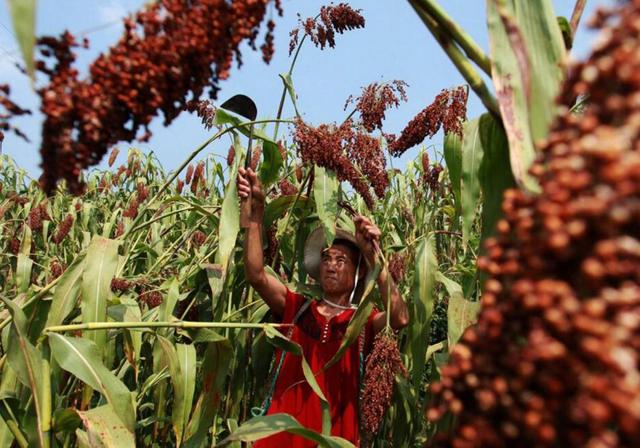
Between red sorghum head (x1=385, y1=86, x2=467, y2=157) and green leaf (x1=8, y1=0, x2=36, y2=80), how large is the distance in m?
2.54

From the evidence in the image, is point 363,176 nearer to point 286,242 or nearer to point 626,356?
point 286,242

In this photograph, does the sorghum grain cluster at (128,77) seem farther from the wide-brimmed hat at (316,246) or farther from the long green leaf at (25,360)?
the wide-brimmed hat at (316,246)

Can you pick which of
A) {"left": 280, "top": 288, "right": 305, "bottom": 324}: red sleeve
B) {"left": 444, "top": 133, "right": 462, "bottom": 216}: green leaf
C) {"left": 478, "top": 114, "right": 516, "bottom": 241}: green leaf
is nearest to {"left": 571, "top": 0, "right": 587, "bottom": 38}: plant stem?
{"left": 478, "top": 114, "right": 516, "bottom": 241}: green leaf

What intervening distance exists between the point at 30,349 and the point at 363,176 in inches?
52.3

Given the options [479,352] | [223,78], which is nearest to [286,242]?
[223,78]

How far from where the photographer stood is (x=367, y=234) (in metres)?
2.90

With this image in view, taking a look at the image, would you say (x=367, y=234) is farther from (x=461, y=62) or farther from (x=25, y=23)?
(x=25, y=23)

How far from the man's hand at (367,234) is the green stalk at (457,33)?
160 centimetres

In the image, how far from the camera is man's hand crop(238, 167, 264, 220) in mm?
3064

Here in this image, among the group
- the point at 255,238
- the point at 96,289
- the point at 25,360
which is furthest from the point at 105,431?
the point at 255,238

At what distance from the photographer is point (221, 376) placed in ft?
9.56

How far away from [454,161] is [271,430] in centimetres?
116

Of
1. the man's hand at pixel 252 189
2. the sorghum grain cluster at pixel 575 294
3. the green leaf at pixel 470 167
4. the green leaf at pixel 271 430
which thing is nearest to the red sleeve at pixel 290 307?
the man's hand at pixel 252 189

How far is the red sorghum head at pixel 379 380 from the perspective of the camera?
2682 millimetres
